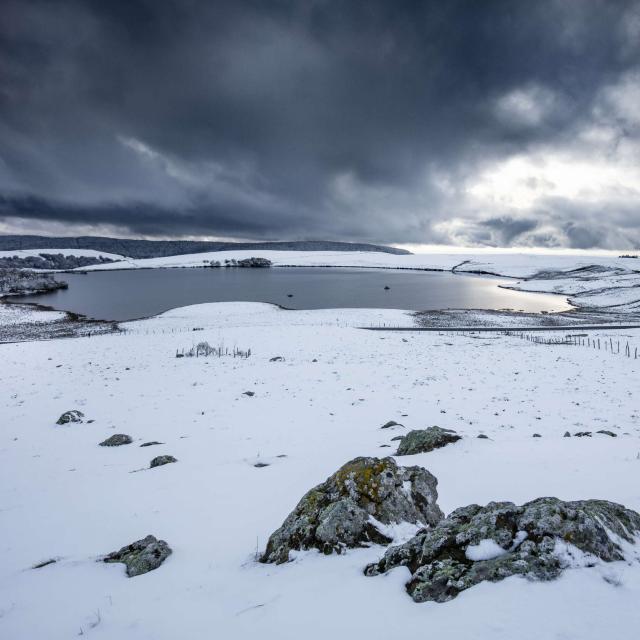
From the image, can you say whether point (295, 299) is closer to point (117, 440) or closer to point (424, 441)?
point (117, 440)

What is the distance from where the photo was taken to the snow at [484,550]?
4.34m

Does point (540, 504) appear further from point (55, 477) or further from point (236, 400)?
point (236, 400)

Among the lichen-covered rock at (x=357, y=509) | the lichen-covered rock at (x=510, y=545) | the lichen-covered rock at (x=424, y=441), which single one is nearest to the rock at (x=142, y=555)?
the lichen-covered rock at (x=357, y=509)

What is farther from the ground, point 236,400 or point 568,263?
point 568,263

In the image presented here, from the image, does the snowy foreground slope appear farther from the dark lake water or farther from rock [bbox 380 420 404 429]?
the dark lake water

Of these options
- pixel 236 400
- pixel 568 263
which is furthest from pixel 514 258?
pixel 236 400

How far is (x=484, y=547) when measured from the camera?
4.45m

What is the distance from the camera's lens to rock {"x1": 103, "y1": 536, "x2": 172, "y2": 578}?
5668 mm

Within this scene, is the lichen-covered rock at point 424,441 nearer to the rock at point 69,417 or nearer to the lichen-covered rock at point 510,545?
the lichen-covered rock at point 510,545

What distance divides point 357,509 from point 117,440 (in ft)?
30.6

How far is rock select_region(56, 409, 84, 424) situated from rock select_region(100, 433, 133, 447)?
9.11 ft

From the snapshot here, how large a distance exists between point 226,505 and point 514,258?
208m

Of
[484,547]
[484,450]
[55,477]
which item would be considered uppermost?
[484,547]

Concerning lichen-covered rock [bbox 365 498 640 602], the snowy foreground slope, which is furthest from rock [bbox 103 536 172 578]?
lichen-covered rock [bbox 365 498 640 602]
